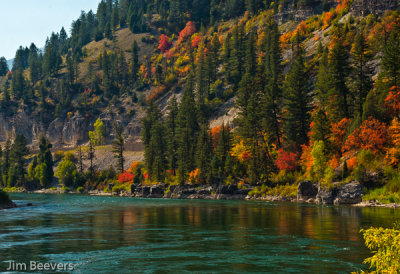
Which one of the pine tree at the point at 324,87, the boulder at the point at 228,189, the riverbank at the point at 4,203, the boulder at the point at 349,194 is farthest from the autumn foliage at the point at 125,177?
the boulder at the point at 349,194

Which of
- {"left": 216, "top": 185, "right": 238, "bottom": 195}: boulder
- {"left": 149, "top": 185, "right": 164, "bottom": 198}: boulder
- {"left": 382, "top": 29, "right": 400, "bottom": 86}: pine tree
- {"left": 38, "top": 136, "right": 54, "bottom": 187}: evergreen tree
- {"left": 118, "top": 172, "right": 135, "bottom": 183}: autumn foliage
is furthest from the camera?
{"left": 38, "top": 136, "right": 54, "bottom": 187}: evergreen tree

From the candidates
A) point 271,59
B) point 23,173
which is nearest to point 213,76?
point 271,59

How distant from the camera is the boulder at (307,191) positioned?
226 ft

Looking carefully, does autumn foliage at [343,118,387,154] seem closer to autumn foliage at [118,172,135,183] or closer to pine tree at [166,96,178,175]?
pine tree at [166,96,178,175]

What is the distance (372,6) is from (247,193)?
78.0 m

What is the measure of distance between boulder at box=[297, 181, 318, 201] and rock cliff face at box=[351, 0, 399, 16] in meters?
76.7

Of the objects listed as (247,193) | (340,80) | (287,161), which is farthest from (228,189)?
(340,80)

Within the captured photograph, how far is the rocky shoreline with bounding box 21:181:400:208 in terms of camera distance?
60.0 metres

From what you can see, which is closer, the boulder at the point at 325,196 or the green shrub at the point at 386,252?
the green shrub at the point at 386,252

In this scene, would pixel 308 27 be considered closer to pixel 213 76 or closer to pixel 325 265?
pixel 213 76

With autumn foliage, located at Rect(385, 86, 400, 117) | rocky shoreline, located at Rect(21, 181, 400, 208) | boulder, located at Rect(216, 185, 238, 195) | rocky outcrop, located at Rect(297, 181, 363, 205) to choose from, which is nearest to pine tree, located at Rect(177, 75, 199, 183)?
rocky shoreline, located at Rect(21, 181, 400, 208)

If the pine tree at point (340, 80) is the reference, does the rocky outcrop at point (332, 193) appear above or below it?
below

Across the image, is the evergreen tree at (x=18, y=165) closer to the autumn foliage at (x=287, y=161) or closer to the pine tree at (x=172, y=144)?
the pine tree at (x=172, y=144)

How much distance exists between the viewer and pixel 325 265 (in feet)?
62.3
